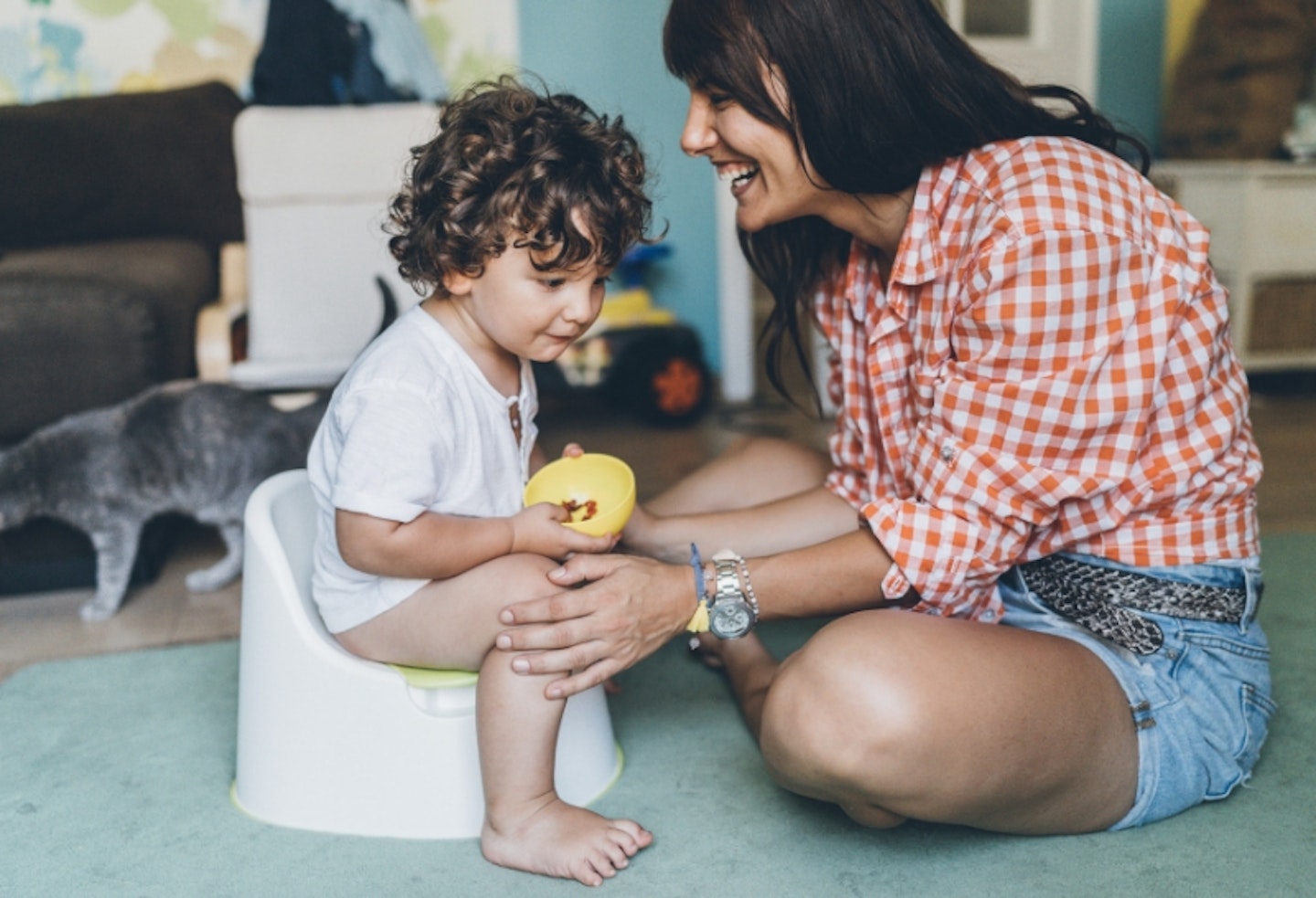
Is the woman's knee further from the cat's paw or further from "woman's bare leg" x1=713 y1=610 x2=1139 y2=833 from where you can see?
the cat's paw

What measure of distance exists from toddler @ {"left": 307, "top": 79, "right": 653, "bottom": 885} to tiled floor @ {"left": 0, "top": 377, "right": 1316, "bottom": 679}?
75 cm

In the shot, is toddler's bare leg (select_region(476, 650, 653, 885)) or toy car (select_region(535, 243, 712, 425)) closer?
toddler's bare leg (select_region(476, 650, 653, 885))

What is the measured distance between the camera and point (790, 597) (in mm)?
1008

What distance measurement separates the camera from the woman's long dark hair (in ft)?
3.10

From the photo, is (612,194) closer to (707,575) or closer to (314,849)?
(707,575)

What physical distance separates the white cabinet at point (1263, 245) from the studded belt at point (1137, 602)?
2.19m

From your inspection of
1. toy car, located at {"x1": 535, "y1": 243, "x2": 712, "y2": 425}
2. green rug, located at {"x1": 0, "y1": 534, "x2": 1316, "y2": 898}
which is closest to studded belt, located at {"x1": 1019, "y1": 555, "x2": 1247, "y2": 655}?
green rug, located at {"x1": 0, "y1": 534, "x2": 1316, "y2": 898}

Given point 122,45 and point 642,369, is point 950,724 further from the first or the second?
→ point 122,45

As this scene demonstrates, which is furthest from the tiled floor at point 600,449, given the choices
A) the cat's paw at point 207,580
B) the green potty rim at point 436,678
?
the green potty rim at point 436,678

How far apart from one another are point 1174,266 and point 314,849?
3.15 feet

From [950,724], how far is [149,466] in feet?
Answer: 4.81

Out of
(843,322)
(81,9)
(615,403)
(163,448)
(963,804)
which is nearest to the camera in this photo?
(963,804)

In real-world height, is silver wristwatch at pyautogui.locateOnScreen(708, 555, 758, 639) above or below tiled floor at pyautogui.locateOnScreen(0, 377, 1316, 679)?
above

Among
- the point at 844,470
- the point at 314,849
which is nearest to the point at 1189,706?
the point at 844,470
